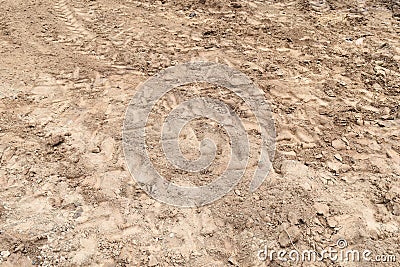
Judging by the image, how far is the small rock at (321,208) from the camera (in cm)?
287

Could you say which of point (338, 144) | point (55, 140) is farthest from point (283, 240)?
point (55, 140)

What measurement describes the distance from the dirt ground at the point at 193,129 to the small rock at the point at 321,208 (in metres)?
0.01

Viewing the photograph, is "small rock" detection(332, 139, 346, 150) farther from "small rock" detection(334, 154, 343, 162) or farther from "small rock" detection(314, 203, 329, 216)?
"small rock" detection(314, 203, 329, 216)

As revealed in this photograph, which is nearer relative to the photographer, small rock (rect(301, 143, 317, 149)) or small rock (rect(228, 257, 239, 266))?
small rock (rect(228, 257, 239, 266))

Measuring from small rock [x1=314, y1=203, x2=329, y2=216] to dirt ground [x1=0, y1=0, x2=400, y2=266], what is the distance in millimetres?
10

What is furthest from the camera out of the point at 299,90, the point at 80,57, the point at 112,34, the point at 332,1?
the point at 332,1

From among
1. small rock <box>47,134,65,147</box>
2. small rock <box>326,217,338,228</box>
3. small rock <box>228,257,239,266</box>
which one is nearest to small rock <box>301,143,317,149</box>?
small rock <box>326,217,338,228</box>

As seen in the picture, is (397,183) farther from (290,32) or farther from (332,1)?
(332,1)

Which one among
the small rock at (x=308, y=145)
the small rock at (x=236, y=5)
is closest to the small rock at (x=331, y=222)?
the small rock at (x=308, y=145)

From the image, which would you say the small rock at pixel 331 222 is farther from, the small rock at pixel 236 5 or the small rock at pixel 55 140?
the small rock at pixel 236 5

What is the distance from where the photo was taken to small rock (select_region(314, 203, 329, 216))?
2871mm

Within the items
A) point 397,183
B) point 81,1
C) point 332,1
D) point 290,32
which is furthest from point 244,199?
point 81,1

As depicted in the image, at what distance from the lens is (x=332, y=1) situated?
4.96 metres

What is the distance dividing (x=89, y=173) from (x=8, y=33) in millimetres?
2458
